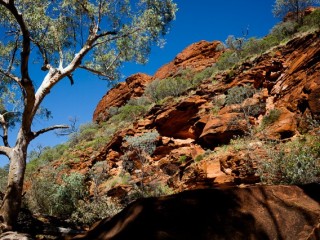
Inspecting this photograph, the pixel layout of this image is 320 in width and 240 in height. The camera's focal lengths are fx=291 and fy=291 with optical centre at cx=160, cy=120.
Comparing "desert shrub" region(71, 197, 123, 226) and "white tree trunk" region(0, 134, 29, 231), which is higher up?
"white tree trunk" region(0, 134, 29, 231)

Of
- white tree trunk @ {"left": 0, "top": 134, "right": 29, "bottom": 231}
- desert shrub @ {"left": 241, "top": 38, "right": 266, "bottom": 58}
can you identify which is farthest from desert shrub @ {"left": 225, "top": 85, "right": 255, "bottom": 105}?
white tree trunk @ {"left": 0, "top": 134, "right": 29, "bottom": 231}

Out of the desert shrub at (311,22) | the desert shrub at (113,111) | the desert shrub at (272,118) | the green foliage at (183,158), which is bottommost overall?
the green foliage at (183,158)

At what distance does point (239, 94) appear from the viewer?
21.0 m

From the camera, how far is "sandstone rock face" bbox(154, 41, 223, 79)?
2023 inches

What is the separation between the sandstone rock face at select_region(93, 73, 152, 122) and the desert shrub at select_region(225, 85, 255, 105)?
35.0 m

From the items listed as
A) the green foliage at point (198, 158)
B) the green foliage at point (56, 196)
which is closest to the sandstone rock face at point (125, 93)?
the green foliage at point (56, 196)

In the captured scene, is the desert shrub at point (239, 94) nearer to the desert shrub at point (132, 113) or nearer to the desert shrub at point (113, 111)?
the desert shrub at point (132, 113)

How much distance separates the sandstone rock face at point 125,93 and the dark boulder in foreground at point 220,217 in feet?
170

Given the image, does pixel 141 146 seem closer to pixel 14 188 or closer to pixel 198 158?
pixel 198 158

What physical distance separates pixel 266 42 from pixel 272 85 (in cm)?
1166

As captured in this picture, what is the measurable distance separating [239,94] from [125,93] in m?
39.6

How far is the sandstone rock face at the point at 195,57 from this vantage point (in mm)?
51375

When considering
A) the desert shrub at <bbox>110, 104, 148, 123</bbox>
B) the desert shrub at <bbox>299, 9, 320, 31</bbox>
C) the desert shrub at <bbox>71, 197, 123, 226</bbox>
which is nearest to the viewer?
the desert shrub at <bbox>71, 197, 123, 226</bbox>

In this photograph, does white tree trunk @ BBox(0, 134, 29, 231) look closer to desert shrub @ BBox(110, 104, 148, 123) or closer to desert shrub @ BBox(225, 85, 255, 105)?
desert shrub @ BBox(225, 85, 255, 105)
